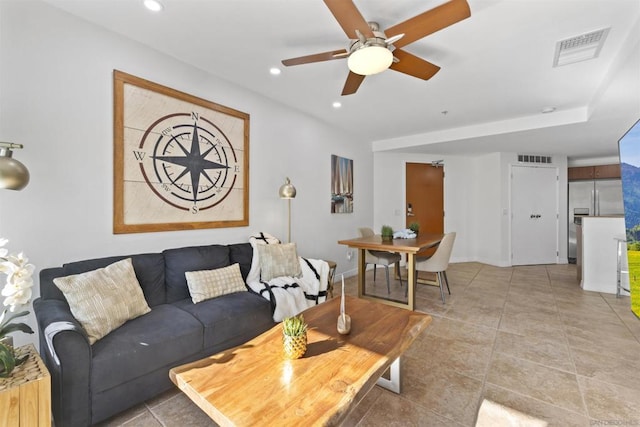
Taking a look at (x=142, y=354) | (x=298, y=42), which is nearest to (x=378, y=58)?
(x=298, y=42)

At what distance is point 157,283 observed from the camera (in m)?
2.19

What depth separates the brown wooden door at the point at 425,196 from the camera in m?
5.71

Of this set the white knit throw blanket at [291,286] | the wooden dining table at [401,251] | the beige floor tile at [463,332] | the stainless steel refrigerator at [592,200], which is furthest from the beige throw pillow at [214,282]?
the stainless steel refrigerator at [592,200]

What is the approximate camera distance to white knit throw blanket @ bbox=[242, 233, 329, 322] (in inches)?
93.7

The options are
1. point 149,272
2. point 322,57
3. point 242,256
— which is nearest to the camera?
point 322,57

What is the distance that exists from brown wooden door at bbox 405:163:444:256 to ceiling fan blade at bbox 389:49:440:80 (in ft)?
12.0

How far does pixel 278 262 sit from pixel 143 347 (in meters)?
1.37

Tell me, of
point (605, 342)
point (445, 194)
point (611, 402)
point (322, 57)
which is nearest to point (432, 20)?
point (322, 57)

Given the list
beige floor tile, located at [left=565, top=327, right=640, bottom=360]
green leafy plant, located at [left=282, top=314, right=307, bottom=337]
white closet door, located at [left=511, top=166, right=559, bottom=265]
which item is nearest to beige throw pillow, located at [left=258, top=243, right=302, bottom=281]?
green leafy plant, located at [left=282, top=314, right=307, bottom=337]

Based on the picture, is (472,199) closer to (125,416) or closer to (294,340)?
(294,340)

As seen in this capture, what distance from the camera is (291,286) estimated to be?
8.50ft

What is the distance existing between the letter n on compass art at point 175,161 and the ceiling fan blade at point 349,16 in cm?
171

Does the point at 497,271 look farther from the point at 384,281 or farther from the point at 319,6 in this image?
Answer: the point at 319,6

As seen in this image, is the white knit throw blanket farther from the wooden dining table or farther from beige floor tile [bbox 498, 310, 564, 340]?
beige floor tile [bbox 498, 310, 564, 340]
